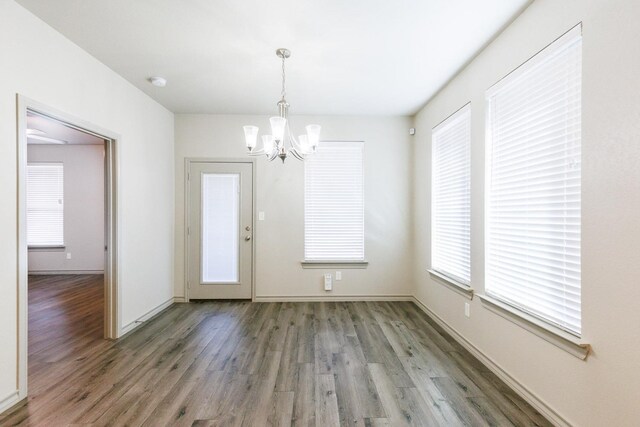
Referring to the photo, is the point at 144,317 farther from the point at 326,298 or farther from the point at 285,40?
the point at 285,40

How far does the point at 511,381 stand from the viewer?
2.20 m

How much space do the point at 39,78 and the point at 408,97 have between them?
138 inches

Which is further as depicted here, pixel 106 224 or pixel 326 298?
pixel 326 298

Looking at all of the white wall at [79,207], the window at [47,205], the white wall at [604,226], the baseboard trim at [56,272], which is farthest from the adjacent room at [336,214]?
the window at [47,205]

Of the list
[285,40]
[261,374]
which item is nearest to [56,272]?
[261,374]

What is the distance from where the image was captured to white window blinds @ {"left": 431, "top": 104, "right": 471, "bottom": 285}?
9.64 ft

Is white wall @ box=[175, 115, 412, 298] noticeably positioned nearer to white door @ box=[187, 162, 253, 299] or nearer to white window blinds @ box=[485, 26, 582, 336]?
white door @ box=[187, 162, 253, 299]

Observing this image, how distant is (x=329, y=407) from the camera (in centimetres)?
198

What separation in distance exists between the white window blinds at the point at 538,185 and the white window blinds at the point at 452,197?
0.41 m

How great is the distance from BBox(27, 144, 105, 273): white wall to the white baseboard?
464 centimetres

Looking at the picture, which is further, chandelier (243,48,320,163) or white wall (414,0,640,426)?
chandelier (243,48,320,163)

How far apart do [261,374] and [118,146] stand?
269 centimetres

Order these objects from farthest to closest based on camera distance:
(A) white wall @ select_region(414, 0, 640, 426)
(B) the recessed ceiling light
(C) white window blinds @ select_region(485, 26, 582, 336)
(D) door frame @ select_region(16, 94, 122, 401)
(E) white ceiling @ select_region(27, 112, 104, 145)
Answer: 1. (E) white ceiling @ select_region(27, 112, 104, 145)
2. (B) the recessed ceiling light
3. (D) door frame @ select_region(16, 94, 122, 401)
4. (C) white window blinds @ select_region(485, 26, 582, 336)
5. (A) white wall @ select_region(414, 0, 640, 426)

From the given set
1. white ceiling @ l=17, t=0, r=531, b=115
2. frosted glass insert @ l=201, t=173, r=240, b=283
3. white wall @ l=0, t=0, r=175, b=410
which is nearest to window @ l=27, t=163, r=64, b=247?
white wall @ l=0, t=0, r=175, b=410
